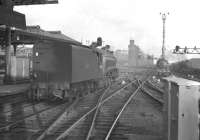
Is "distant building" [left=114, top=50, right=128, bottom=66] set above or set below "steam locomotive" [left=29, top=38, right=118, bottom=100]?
above

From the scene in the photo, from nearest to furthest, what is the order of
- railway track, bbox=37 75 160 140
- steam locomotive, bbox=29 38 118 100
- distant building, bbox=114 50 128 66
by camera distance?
1. railway track, bbox=37 75 160 140
2. steam locomotive, bbox=29 38 118 100
3. distant building, bbox=114 50 128 66

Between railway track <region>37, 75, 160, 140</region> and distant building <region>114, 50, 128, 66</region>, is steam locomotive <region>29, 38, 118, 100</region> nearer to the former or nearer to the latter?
railway track <region>37, 75, 160, 140</region>

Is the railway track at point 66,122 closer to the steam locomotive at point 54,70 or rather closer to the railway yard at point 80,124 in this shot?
the railway yard at point 80,124

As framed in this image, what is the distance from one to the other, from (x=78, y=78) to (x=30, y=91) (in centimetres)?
268

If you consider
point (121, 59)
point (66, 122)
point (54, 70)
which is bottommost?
point (66, 122)

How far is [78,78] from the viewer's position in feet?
49.4

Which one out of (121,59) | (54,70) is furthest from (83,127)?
(121,59)

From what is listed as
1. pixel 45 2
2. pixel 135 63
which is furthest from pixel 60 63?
pixel 135 63

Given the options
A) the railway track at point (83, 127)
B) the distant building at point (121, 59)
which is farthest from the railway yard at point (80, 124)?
the distant building at point (121, 59)

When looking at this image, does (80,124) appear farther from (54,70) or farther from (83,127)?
(54,70)

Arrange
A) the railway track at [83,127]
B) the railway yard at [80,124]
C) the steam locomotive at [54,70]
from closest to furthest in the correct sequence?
the railway track at [83,127]
the railway yard at [80,124]
the steam locomotive at [54,70]

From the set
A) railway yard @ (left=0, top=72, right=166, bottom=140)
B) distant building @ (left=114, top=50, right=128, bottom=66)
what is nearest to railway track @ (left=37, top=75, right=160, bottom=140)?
railway yard @ (left=0, top=72, right=166, bottom=140)

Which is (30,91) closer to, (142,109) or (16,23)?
(16,23)

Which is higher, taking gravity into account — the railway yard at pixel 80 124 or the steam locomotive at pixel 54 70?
the steam locomotive at pixel 54 70
